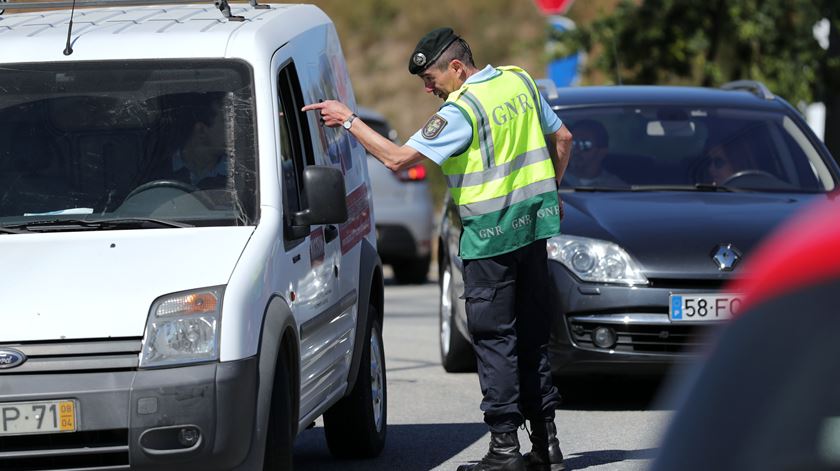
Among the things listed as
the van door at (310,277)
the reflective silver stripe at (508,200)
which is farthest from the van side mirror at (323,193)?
the reflective silver stripe at (508,200)

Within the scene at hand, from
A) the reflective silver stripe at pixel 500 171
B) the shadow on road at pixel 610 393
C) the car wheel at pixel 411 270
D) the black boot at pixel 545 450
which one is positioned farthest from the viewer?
the car wheel at pixel 411 270

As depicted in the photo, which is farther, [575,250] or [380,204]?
[380,204]

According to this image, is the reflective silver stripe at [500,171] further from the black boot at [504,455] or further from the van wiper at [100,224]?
the van wiper at [100,224]

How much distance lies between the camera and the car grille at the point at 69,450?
5113mm

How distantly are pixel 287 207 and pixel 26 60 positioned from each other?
1.15 m

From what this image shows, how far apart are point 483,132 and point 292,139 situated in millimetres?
726

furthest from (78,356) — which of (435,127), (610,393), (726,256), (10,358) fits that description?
(610,393)

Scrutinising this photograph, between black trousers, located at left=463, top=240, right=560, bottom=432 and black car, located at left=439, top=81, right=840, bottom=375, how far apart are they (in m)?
1.53

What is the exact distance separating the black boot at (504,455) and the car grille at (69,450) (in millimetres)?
1747

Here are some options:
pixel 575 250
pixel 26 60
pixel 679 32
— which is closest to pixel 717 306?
pixel 575 250

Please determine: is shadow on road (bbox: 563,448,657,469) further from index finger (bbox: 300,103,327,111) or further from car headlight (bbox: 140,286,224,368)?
car headlight (bbox: 140,286,224,368)

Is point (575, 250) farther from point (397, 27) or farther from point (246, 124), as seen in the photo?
point (397, 27)

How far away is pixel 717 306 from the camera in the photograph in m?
7.90

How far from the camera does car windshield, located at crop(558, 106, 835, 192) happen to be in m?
9.11
